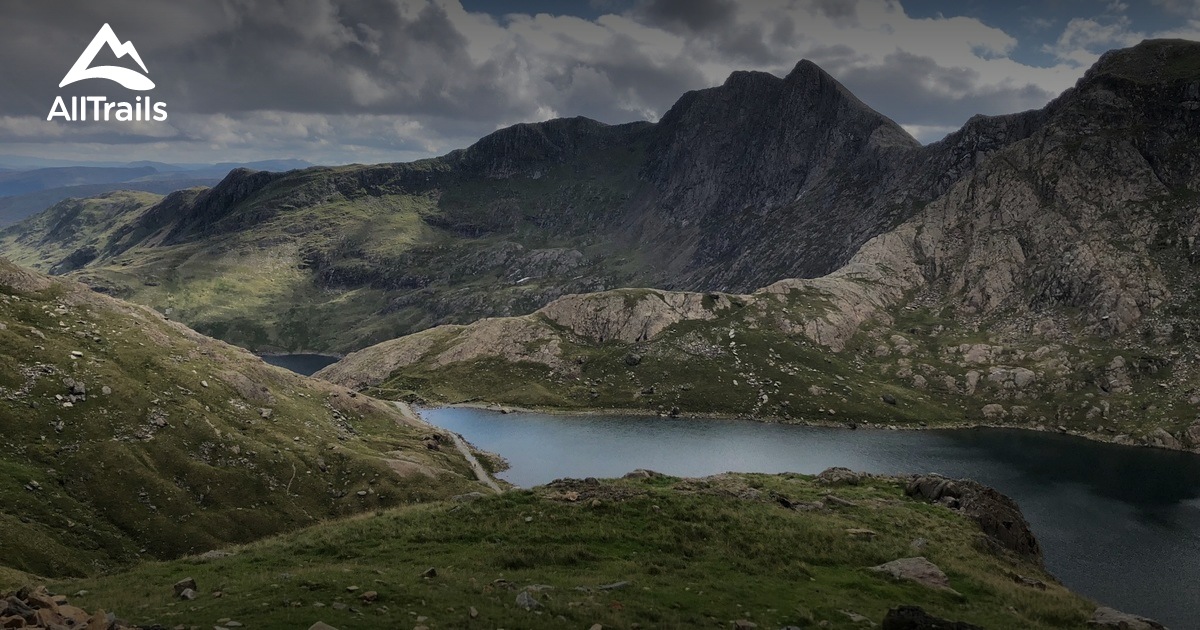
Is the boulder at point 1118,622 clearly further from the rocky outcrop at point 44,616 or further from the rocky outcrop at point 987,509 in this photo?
the rocky outcrop at point 44,616

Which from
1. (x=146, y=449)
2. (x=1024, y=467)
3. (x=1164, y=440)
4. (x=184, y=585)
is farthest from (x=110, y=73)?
(x=1164, y=440)

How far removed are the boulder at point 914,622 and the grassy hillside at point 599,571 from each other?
6.32 ft

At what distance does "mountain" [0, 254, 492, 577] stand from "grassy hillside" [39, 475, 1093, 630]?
26414 millimetres

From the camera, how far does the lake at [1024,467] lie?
85.4m

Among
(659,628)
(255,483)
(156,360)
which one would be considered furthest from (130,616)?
(156,360)

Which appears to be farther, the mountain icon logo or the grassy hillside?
the mountain icon logo

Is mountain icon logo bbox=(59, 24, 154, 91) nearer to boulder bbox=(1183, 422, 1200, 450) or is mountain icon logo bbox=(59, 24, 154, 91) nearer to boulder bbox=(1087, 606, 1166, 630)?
boulder bbox=(1087, 606, 1166, 630)

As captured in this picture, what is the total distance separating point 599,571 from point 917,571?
1990 cm

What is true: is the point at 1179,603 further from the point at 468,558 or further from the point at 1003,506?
the point at 468,558

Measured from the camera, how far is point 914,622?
31047 millimetres

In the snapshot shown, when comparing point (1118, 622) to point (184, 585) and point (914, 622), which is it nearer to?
point (914, 622)

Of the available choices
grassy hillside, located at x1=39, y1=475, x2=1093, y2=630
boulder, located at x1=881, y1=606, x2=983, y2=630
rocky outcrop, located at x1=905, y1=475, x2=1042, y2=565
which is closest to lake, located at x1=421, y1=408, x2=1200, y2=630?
rocky outcrop, located at x1=905, y1=475, x2=1042, y2=565

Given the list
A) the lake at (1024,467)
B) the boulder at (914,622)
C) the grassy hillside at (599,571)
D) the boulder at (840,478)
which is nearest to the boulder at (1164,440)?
the lake at (1024,467)

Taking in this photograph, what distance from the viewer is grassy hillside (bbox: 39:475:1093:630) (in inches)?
1216
